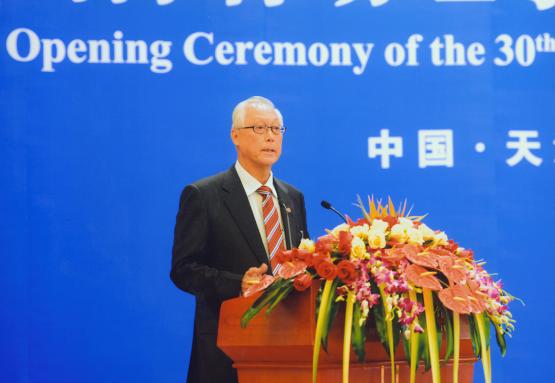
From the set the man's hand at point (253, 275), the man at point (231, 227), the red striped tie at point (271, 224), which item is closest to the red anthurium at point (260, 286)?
the man's hand at point (253, 275)

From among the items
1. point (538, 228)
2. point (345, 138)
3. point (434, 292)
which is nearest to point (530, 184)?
point (538, 228)

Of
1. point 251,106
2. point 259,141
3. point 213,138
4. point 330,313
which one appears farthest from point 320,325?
point 213,138

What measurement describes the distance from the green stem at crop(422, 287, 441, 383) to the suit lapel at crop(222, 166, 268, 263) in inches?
36.2

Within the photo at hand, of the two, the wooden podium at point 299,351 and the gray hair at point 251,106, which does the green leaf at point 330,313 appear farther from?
the gray hair at point 251,106

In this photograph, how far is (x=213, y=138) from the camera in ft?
12.5

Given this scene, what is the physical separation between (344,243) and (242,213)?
83 centimetres

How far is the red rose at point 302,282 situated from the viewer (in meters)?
1.70

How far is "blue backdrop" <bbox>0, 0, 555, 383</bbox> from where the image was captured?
367 cm

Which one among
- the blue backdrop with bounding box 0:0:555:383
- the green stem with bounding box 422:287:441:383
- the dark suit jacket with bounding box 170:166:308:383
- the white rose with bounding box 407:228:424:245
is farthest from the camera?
the blue backdrop with bounding box 0:0:555:383

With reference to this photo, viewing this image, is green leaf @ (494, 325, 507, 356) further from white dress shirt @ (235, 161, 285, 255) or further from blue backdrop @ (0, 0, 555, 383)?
blue backdrop @ (0, 0, 555, 383)

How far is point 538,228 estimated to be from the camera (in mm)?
3951

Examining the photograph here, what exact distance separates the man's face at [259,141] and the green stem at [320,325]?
962 millimetres

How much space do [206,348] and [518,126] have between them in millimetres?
2104

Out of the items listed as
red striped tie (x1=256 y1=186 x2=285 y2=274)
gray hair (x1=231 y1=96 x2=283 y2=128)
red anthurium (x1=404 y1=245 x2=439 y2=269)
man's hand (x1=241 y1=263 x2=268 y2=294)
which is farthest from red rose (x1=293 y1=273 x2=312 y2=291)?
gray hair (x1=231 y1=96 x2=283 y2=128)
